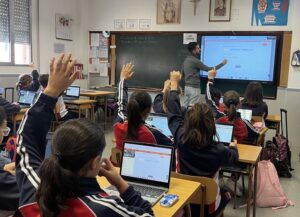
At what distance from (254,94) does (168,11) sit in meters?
3.43

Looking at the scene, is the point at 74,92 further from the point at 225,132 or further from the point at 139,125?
the point at 139,125

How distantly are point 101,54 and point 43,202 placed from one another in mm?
7144

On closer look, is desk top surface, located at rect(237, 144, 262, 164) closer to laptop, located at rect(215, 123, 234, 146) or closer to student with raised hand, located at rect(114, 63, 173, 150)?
laptop, located at rect(215, 123, 234, 146)

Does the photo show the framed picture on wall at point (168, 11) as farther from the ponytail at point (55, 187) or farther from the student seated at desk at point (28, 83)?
the ponytail at point (55, 187)

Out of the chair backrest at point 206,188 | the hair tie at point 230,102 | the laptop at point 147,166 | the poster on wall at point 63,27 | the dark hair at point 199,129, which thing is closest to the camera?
the laptop at point 147,166

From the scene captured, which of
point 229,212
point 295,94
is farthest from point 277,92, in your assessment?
point 229,212

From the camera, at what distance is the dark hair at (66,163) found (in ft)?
3.25

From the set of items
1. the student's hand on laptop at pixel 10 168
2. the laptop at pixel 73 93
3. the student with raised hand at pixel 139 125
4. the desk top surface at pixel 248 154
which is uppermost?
the student with raised hand at pixel 139 125

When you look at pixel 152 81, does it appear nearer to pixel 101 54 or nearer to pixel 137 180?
pixel 101 54

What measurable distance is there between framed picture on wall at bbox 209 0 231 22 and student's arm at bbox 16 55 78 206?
5.86 m

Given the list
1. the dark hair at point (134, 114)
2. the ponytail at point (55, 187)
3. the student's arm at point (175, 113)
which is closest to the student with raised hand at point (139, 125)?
the dark hair at point (134, 114)

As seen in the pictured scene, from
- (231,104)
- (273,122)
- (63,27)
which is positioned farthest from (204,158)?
(63,27)

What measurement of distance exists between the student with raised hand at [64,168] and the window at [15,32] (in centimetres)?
582

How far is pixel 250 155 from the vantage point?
2830mm
